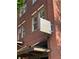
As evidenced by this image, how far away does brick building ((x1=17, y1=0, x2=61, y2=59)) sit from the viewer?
12.6 meters

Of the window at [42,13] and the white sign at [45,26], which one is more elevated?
the window at [42,13]

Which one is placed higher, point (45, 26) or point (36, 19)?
point (36, 19)

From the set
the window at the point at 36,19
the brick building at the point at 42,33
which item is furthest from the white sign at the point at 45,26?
the window at the point at 36,19

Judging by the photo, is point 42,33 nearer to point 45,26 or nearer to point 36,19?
point 45,26

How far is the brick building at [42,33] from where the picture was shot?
12.6 metres

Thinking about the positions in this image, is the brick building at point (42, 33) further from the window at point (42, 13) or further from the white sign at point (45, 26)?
the white sign at point (45, 26)

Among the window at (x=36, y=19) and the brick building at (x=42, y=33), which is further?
the window at (x=36, y=19)

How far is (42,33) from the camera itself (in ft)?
46.1

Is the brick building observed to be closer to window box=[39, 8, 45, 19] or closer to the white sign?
window box=[39, 8, 45, 19]

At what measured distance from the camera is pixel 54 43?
12656 millimetres

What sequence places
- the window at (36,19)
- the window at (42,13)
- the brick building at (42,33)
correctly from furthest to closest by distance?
1. the window at (36,19)
2. the window at (42,13)
3. the brick building at (42,33)

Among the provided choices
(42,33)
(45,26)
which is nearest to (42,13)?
(42,33)
